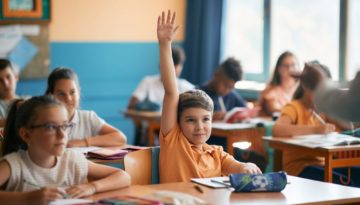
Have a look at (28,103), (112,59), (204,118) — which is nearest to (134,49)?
(112,59)

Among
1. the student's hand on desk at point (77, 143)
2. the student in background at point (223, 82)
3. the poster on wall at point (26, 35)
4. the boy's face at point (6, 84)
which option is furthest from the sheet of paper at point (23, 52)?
the student's hand on desk at point (77, 143)

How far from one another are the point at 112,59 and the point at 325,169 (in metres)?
3.95

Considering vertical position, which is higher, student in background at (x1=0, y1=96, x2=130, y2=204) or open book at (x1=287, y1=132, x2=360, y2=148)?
student in background at (x1=0, y1=96, x2=130, y2=204)

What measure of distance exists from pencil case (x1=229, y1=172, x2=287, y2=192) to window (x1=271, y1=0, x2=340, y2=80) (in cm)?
408

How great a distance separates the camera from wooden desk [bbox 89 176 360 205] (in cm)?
274

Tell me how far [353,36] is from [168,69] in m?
3.88

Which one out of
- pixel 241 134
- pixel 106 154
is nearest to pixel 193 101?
pixel 106 154

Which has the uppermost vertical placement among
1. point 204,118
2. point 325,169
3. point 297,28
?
point 297,28

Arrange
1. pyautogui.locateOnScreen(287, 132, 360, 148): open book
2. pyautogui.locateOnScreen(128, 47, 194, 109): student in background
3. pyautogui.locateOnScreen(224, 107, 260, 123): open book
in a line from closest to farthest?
pyautogui.locateOnScreen(287, 132, 360, 148): open book
pyautogui.locateOnScreen(224, 107, 260, 123): open book
pyautogui.locateOnScreen(128, 47, 194, 109): student in background

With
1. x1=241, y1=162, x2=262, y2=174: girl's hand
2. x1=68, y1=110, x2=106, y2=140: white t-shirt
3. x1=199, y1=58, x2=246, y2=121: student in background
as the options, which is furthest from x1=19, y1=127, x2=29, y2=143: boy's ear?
x1=199, y1=58, x2=246, y2=121: student in background

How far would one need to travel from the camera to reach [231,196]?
2.82m

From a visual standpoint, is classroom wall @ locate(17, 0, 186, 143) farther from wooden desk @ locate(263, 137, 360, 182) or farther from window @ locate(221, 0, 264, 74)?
wooden desk @ locate(263, 137, 360, 182)

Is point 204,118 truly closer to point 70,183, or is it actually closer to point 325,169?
point 70,183

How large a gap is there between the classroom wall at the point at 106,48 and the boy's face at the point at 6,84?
5.84 ft
